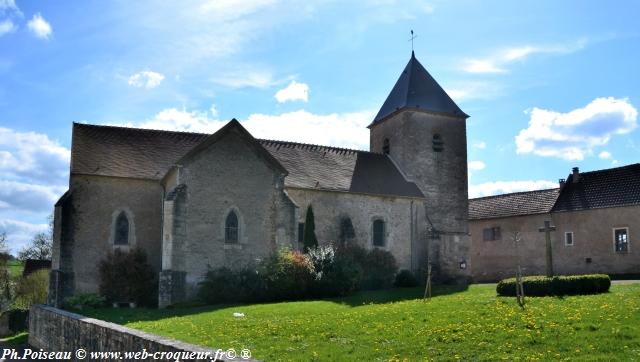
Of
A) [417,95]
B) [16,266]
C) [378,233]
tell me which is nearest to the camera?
[378,233]

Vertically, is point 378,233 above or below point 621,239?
above

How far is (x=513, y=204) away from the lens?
42500 mm

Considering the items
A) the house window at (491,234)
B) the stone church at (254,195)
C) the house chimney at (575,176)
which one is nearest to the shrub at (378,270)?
the stone church at (254,195)

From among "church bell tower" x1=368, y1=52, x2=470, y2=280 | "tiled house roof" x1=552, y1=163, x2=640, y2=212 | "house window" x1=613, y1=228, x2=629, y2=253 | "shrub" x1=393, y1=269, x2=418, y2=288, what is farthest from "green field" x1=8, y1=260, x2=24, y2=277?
"house window" x1=613, y1=228, x2=629, y2=253

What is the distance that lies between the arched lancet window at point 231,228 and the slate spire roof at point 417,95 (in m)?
14.5

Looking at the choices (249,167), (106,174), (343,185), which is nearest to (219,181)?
(249,167)

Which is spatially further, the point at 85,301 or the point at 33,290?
the point at 33,290

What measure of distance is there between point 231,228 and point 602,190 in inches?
913

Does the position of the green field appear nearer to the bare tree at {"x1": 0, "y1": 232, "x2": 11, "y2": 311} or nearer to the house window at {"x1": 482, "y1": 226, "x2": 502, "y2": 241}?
the bare tree at {"x1": 0, "y1": 232, "x2": 11, "y2": 311}

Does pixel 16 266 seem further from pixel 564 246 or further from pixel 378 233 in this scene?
pixel 564 246

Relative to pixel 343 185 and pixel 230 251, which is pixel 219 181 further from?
pixel 343 185

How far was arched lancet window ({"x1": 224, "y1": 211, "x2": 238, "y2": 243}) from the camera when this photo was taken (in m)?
27.2

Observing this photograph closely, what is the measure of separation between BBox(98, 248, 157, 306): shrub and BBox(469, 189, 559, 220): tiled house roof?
973 inches

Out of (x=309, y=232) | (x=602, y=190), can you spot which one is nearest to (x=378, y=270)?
(x=309, y=232)
